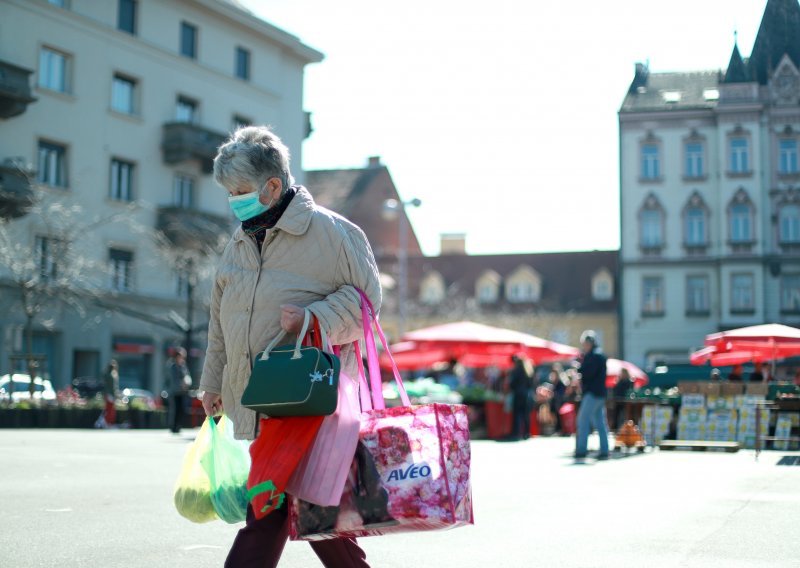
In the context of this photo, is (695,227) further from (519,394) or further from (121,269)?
(519,394)

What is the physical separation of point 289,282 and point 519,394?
1924 cm

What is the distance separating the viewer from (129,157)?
42.0m

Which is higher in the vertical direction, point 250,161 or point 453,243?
point 453,243

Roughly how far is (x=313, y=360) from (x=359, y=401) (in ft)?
1.47

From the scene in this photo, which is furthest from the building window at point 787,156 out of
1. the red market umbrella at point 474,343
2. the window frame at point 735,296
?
the red market umbrella at point 474,343

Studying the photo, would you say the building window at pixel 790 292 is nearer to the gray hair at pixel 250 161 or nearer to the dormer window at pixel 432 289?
the dormer window at pixel 432 289

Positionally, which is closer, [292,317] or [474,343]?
[292,317]

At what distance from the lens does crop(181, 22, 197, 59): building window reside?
147 feet

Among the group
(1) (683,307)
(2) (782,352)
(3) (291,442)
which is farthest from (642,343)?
(3) (291,442)

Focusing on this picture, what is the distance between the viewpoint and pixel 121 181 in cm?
4212

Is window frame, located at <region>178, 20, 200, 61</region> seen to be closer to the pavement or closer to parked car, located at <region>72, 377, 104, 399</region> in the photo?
parked car, located at <region>72, 377, 104, 399</region>

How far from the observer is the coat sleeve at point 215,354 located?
4488 mm

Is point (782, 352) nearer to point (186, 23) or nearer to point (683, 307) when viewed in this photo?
point (186, 23)

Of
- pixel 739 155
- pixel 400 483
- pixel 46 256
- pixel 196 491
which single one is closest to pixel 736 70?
pixel 739 155
